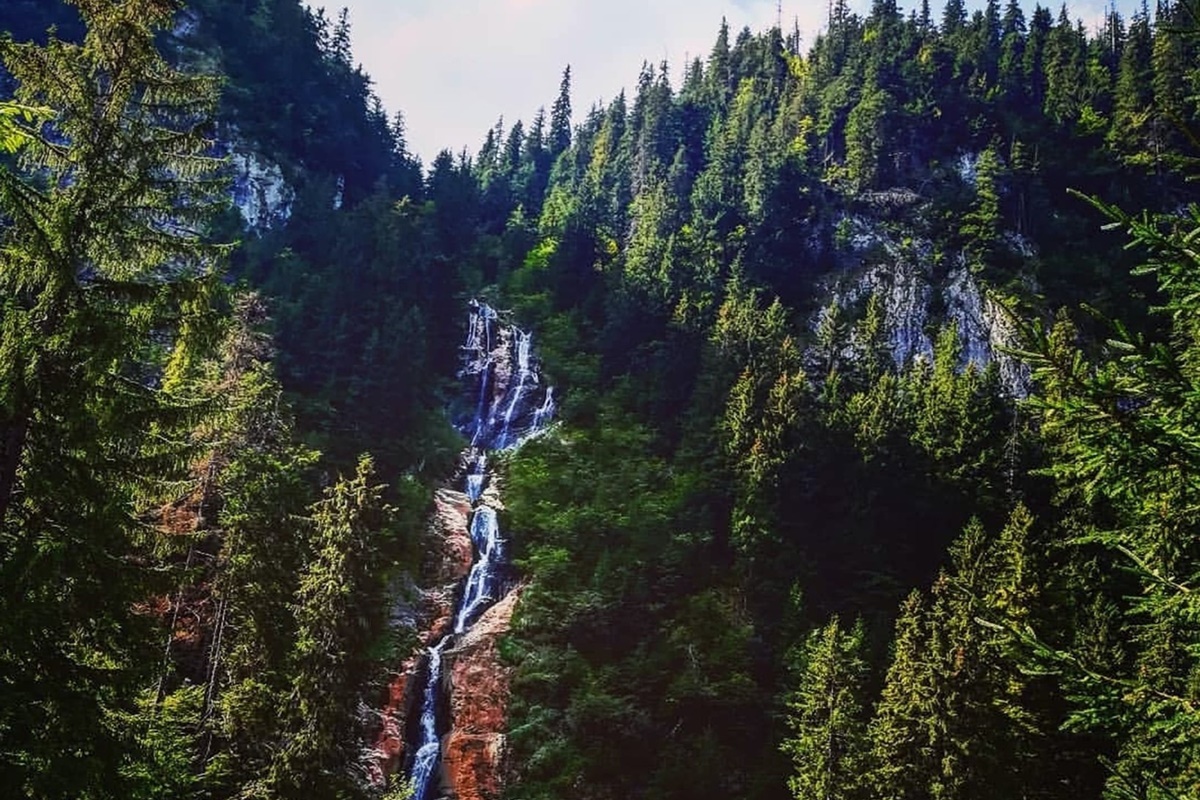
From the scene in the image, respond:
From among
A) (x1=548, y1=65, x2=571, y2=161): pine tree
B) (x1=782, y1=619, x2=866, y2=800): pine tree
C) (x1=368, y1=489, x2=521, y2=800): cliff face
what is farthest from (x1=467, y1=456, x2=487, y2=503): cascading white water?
(x1=548, y1=65, x2=571, y2=161): pine tree

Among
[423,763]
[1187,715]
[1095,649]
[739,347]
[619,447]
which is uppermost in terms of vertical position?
[739,347]

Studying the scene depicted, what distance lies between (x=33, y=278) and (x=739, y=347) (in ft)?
149

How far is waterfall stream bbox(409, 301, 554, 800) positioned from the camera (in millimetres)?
33156

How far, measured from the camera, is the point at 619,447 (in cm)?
4981

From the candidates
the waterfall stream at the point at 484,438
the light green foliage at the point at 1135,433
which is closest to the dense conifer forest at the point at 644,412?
the light green foliage at the point at 1135,433

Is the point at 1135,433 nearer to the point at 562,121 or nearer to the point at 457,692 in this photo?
the point at 457,692

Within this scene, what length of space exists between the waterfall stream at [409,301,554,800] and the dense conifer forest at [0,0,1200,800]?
1.64m

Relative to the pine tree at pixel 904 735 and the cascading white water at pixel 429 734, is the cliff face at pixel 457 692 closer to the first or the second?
Result: the cascading white water at pixel 429 734

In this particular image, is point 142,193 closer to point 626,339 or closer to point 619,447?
point 619,447

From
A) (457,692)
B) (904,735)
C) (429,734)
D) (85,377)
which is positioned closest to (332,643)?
(85,377)

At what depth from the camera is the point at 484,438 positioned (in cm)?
5347

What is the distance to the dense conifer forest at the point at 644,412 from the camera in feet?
30.6

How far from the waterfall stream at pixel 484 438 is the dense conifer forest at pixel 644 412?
1642mm

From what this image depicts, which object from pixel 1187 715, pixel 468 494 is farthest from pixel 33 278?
pixel 468 494
